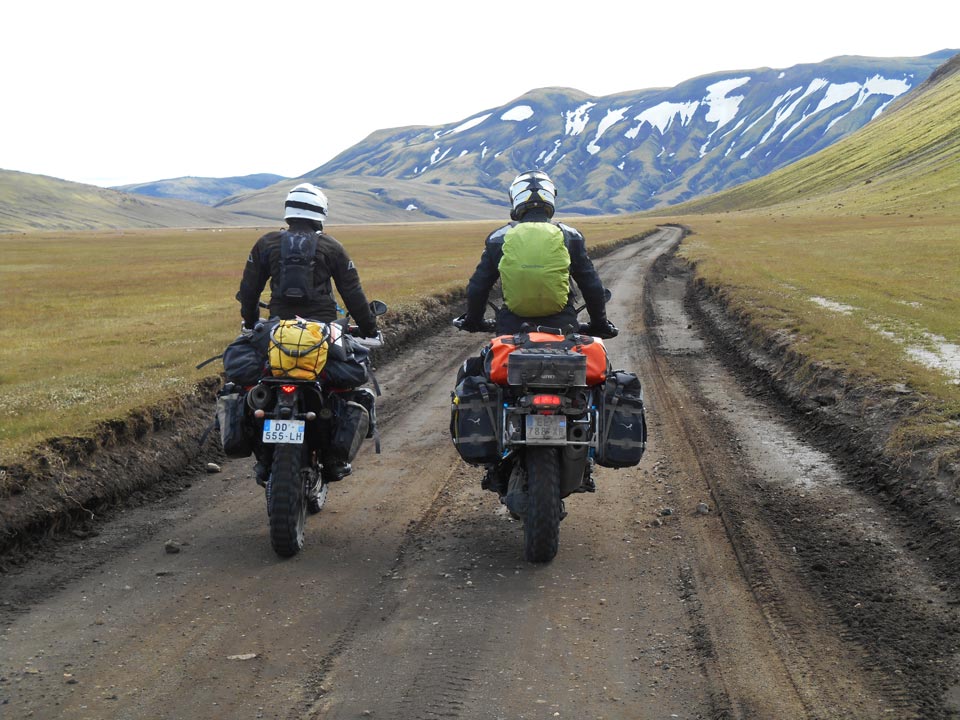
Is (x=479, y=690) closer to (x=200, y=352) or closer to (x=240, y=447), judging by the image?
(x=240, y=447)

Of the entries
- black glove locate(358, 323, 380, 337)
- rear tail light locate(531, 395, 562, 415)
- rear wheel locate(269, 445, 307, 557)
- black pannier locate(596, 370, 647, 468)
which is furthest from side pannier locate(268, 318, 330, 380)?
black pannier locate(596, 370, 647, 468)

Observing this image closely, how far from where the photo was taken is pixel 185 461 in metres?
10.2

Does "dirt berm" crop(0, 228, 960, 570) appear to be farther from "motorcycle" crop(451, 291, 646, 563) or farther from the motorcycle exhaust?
"motorcycle" crop(451, 291, 646, 563)

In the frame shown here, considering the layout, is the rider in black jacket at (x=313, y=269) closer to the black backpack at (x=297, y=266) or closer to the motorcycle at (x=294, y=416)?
the black backpack at (x=297, y=266)

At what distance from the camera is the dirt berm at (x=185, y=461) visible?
24.9ft

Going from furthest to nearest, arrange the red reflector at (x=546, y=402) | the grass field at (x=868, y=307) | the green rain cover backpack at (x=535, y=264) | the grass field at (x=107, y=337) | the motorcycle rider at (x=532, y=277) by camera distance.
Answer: the grass field at (x=868, y=307)
the grass field at (x=107, y=337)
the motorcycle rider at (x=532, y=277)
the green rain cover backpack at (x=535, y=264)
the red reflector at (x=546, y=402)

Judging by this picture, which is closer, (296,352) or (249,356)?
(296,352)

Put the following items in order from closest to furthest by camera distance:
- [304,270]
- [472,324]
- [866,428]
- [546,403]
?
[546,403]
[304,270]
[472,324]
[866,428]

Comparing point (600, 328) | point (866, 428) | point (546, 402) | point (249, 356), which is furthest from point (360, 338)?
point (866, 428)

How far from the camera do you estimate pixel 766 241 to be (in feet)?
196

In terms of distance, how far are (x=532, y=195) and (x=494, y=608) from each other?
363 centimetres

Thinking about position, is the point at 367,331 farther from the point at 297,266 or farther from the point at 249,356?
the point at 249,356

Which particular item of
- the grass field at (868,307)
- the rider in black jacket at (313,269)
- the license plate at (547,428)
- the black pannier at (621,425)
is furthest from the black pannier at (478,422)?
the grass field at (868,307)

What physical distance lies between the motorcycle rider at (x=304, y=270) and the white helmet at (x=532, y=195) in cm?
160
